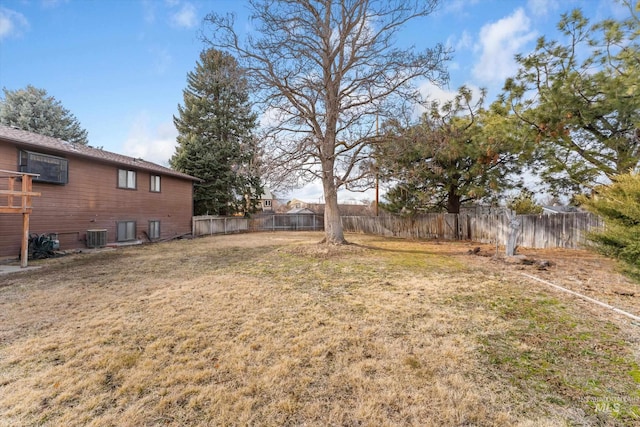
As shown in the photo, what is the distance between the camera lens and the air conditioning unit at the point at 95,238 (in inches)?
427

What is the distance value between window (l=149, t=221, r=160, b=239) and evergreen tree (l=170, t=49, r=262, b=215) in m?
5.22

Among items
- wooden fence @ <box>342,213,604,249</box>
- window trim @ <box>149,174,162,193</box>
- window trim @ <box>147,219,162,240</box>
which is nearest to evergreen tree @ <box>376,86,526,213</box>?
A: wooden fence @ <box>342,213,604,249</box>

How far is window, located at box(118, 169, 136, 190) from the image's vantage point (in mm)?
12633

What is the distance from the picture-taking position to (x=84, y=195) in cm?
1102

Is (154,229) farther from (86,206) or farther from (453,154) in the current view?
(453,154)

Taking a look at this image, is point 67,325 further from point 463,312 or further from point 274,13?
point 274,13

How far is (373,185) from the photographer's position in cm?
1009

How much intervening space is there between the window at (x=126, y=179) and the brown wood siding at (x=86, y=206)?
0.59 ft

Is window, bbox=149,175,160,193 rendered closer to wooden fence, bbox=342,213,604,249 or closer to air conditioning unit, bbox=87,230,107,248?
air conditioning unit, bbox=87,230,107,248

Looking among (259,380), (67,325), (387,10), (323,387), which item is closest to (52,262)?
(67,325)

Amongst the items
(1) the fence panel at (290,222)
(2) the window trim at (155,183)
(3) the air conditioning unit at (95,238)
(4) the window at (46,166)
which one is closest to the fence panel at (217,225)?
(1) the fence panel at (290,222)

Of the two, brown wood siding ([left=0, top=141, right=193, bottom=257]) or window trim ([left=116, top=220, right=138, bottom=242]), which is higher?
brown wood siding ([left=0, top=141, right=193, bottom=257])

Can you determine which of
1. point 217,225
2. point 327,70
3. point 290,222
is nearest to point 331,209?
point 327,70

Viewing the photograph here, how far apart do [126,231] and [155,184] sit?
306 centimetres
